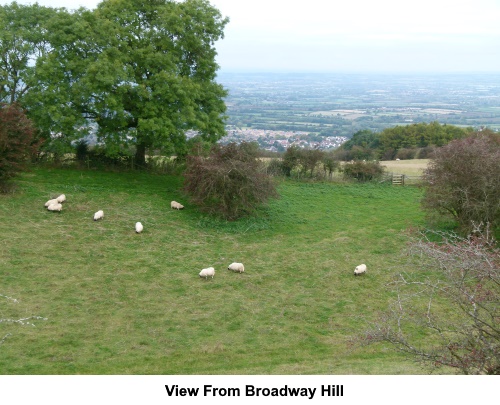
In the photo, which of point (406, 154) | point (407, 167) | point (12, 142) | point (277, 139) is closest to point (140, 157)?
point (12, 142)

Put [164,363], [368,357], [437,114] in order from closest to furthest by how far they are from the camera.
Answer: [164,363] → [368,357] → [437,114]

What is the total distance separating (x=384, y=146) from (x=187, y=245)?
3845 centimetres

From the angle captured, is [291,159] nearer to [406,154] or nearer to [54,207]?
[54,207]

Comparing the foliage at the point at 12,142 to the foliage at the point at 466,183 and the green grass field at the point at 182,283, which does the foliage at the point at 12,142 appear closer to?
the green grass field at the point at 182,283

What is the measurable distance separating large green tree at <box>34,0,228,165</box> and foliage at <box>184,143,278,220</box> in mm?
3326

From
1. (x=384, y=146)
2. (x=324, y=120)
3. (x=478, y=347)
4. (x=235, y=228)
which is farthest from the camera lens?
(x=324, y=120)

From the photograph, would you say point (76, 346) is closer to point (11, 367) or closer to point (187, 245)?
point (11, 367)

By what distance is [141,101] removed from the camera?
23797 millimetres

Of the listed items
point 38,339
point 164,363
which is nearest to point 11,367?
point 38,339

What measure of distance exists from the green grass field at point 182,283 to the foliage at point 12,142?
38.2 inches

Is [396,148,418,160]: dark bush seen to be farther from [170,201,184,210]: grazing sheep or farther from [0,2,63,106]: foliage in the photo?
[0,2,63,106]: foliage

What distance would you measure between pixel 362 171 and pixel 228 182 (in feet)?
44.2

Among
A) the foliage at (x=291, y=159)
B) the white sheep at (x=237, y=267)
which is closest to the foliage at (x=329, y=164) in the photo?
the foliage at (x=291, y=159)

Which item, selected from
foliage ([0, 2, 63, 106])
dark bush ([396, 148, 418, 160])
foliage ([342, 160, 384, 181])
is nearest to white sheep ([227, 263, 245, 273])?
foliage ([0, 2, 63, 106])
